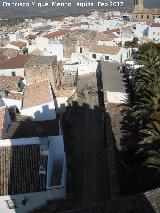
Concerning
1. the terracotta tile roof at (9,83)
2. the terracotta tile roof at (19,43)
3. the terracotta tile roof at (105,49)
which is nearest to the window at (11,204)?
the terracotta tile roof at (9,83)

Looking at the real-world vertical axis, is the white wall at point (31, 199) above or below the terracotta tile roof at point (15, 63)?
below

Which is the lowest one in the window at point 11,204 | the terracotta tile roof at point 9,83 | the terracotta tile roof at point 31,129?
the window at point 11,204

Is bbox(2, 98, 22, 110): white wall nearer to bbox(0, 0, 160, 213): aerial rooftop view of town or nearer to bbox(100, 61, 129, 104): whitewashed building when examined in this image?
bbox(0, 0, 160, 213): aerial rooftop view of town

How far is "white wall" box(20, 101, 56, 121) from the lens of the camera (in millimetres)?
30172

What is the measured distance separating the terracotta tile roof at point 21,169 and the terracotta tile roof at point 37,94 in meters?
8.27

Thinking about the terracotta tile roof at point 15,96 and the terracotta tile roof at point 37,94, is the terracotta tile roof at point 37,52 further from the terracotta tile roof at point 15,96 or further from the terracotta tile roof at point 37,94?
the terracotta tile roof at point 15,96

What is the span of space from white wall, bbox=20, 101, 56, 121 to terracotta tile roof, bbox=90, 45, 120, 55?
95.6ft

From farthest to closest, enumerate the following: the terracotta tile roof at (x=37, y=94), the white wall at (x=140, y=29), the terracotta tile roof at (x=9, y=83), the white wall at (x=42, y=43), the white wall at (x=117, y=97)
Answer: the white wall at (x=140, y=29)
the white wall at (x=42, y=43)
the terracotta tile roof at (x=9, y=83)
the white wall at (x=117, y=97)
the terracotta tile roof at (x=37, y=94)

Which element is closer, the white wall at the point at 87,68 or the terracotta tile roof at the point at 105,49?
the white wall at the point at 87,68

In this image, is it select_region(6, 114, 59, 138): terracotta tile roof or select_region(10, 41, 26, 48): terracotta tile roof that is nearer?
select_region(6, 114, 59, 138): terracotta tile roof

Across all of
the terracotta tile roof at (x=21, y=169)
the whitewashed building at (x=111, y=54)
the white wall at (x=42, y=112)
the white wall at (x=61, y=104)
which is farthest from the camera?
the whitewashed building at (x=111, y=54)

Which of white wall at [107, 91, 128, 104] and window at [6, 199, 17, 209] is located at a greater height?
white wall at [107, 91, 128, 104]

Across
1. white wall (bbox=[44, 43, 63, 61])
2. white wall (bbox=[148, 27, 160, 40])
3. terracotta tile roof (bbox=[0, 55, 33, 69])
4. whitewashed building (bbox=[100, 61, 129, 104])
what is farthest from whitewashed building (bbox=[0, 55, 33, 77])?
white wall (bbox=[148, 27, 160, 40])

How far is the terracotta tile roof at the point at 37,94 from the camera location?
30953 millimetres
